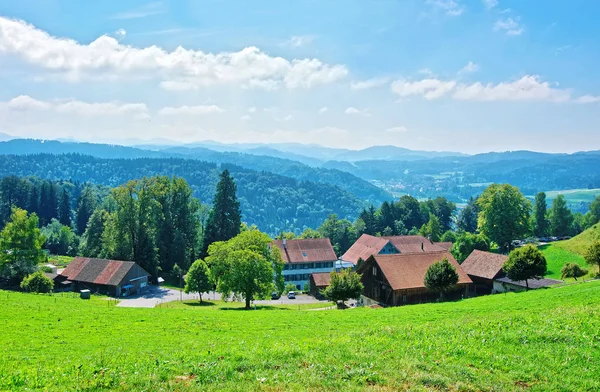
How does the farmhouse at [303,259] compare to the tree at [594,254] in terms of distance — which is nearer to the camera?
the tree at [594,254]

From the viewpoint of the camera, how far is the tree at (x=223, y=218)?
253 ft

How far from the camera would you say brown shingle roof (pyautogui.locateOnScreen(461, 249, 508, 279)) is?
53781 millimetres

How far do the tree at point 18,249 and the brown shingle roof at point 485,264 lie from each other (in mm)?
58227

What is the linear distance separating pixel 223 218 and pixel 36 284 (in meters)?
32.8

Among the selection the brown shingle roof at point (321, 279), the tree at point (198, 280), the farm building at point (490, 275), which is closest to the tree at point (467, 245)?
the farm building at point (490, 275)

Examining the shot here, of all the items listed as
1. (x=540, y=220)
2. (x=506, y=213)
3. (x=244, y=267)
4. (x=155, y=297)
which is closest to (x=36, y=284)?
(x=155, y=297)

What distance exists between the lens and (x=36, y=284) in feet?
167

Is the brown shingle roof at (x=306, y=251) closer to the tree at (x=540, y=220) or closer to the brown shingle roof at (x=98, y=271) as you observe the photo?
the brown shingle roof at (x=98, y=271)

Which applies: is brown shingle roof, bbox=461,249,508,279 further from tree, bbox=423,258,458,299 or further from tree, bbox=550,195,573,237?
tree, bbox=550,195,573,237

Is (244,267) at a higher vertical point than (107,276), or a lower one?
higher

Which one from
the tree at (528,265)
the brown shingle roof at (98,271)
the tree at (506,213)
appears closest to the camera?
the tree at (528,265)

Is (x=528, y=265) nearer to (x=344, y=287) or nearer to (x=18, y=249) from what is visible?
(x=344, y=287)

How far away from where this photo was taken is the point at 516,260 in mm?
45562

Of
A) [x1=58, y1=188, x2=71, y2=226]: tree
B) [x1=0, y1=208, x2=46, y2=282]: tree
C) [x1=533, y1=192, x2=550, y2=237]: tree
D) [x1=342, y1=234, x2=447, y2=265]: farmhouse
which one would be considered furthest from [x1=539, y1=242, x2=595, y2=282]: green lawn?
[x1=58, y1=188, x2=71, y2=226]: tree
